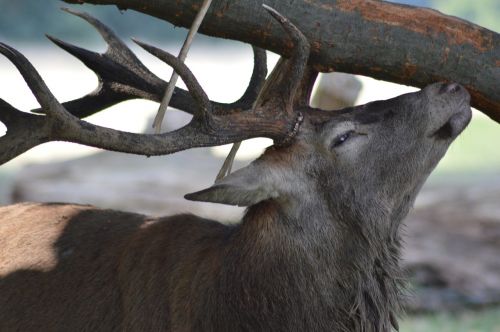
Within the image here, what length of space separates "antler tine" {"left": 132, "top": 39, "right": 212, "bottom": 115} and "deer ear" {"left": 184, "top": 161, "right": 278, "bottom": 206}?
0.88 feet

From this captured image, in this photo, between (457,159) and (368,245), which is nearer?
(368,245)

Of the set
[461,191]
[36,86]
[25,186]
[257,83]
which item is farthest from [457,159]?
[36,86]

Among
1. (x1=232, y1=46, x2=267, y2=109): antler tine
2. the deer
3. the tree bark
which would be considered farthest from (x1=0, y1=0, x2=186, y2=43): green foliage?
the tree bark

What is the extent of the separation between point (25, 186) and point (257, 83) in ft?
13.9

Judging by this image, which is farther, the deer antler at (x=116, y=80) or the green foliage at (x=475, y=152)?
the green foliage at (x=475, y=152)

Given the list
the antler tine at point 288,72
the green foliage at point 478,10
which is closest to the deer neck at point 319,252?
the antler tine at point 288,72

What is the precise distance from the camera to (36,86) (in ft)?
11.6

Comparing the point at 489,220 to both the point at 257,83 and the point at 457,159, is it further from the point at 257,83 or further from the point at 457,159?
the point at 457,159

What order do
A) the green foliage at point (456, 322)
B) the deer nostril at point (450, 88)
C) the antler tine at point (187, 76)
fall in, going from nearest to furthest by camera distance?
1. the antler tine at point (187, 76)
2. the deer nostril at point (450, 88)
3. the green foliage at point (456, 322)

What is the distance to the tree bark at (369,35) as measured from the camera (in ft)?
13.0

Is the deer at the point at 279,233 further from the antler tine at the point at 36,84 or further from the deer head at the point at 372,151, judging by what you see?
the antler tine at the point at 36,84

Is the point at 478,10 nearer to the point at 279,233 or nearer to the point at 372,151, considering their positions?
the point at 372,151

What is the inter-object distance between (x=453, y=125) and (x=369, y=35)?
0.47 m

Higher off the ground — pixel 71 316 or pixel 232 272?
pixel 232 272
